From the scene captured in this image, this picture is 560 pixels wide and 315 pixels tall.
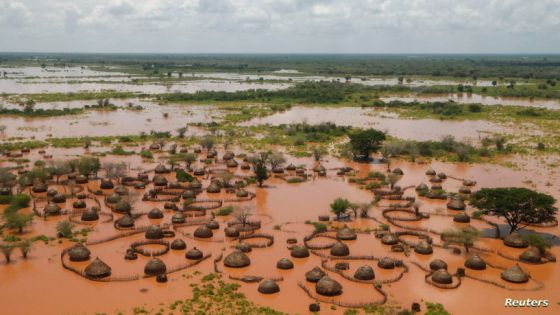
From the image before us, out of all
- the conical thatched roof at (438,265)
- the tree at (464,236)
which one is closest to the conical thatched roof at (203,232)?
the conical thatched roof at (438,265)

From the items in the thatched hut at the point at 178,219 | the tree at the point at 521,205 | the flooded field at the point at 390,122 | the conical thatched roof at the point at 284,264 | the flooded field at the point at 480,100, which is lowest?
the conical thatched roof at the point at 284,264

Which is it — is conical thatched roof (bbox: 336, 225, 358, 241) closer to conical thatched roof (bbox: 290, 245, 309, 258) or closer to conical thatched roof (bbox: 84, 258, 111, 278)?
conical thatched roof (bbox: 290, 245, 309, 258)

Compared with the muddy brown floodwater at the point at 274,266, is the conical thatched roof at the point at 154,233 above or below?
above

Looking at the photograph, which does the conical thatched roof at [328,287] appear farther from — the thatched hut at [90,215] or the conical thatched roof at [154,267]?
the thatched hut at [90,215]

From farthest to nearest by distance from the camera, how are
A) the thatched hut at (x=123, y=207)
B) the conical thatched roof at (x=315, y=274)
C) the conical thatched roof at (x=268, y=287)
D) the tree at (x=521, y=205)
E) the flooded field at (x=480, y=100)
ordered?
the flooded field at (x=480, y=100)
the thatched hut at (x=123, y=207)
the tree at (x=521, y=205)
the conical thatched roof at (x=315, y=274)
the conical thatched roof at (x=268, y=287)

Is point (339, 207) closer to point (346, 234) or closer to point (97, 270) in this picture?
point (346, 234)

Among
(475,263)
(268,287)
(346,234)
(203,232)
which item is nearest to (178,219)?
(203,232)

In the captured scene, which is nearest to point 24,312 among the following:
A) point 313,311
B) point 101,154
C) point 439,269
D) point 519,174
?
point 313,311
